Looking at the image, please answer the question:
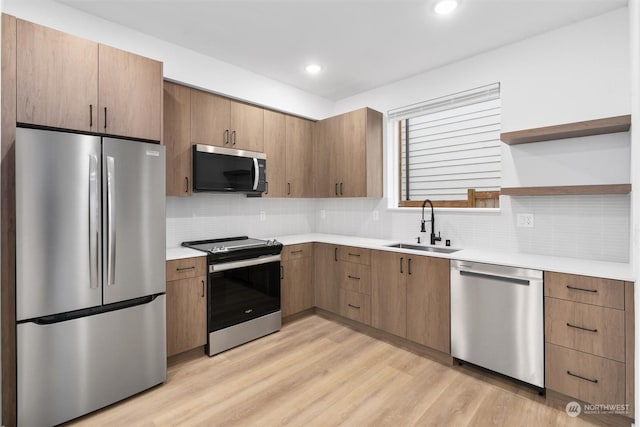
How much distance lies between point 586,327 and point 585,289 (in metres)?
0.24

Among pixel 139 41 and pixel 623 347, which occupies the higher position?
pixel 139 41

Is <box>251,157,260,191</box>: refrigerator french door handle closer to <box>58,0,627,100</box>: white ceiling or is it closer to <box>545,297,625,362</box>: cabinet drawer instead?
<box>58,0,627,100</box>: white ceiling

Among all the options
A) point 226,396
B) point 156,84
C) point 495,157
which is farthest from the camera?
point 495,157

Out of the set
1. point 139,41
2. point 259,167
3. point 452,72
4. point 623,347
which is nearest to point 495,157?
point 452,72

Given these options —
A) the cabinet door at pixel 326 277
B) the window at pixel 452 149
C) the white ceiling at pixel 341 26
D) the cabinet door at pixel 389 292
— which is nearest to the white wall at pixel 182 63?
the white ceiling at pixel 341 26

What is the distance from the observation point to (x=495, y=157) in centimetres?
310

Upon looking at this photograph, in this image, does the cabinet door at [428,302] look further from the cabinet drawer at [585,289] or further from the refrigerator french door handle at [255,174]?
the refrigerator french door handle at [255,174]

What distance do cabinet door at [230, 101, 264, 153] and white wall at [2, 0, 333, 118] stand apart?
0.34 feet

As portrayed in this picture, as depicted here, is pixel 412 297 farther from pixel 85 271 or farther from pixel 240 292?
pixel 85 271

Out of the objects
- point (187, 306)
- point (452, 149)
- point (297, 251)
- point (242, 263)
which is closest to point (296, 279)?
point (297, 251)

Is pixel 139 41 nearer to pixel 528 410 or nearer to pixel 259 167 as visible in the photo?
pixel 259 167

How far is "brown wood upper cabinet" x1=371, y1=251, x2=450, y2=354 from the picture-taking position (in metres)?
2.64

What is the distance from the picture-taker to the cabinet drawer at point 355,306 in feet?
10.5

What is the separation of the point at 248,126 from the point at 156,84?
3.68 feet
